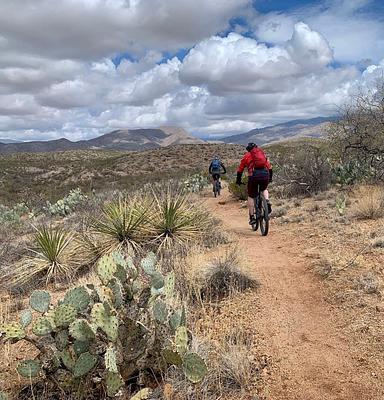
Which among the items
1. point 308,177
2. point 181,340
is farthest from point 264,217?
point 181,340

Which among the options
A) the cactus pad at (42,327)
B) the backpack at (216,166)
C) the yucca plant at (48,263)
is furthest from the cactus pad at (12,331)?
the backpack at (216,166)

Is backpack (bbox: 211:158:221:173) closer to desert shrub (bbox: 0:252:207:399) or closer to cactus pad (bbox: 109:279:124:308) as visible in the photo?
desert shrub (bbox: 0:252:207:399)

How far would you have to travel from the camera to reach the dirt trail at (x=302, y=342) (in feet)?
11.5

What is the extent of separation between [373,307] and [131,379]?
8.96 feet

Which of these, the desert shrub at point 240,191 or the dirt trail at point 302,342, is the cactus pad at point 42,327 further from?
the desert shrub at point 240,191

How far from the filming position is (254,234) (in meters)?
9.59

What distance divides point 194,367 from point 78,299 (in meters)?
1.11

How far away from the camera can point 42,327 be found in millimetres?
3424

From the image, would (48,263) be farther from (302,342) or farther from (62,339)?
(302,342)

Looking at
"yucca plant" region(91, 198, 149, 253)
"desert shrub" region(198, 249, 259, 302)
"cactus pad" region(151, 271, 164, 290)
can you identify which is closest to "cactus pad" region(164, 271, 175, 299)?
"cactus pad" region(151, 271, 164, 290)

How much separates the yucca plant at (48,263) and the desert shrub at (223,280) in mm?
2730

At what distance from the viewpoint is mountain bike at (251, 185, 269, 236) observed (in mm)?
9116

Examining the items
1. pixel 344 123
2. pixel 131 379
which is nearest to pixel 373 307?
pixel 131 379

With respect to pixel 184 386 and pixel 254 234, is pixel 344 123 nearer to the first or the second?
pixel 254 234
